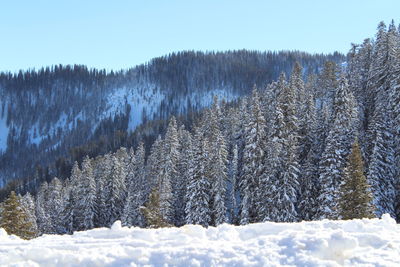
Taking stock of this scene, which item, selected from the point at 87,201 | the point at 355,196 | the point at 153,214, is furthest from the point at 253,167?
the point at 87,201

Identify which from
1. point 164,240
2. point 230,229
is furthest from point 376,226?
point 164,240

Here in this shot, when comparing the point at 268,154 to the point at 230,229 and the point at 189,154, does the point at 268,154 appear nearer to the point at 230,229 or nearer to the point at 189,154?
the point at 189,154

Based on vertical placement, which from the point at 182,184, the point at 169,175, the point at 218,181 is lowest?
the point at 182,184

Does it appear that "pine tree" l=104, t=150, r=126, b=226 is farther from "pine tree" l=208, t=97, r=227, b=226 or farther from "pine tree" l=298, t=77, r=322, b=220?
"pine tree" l=298, t=77, r=322, b=220

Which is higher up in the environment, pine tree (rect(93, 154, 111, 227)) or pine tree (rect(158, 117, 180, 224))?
pine tree (rect(158, 117, 180, 224))

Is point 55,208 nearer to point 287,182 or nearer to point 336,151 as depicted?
point 287,182

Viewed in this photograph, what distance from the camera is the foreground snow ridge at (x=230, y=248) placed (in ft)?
29.3

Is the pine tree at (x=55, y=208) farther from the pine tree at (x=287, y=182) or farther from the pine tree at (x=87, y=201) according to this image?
the pine tree at (x=287, y=182)

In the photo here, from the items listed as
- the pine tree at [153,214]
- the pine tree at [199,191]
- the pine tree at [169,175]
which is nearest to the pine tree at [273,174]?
the pine tree at [199,191]

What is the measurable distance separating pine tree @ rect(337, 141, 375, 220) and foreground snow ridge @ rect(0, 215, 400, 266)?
13.3 metres

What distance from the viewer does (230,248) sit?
31.8 feet

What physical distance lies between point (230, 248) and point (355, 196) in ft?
56.3

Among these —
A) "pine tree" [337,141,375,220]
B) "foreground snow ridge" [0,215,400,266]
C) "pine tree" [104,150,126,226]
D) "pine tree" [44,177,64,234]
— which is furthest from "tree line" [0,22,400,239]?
"foreground snow ridge" [0,215,400,266]

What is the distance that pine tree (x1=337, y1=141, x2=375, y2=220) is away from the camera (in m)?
23.8
